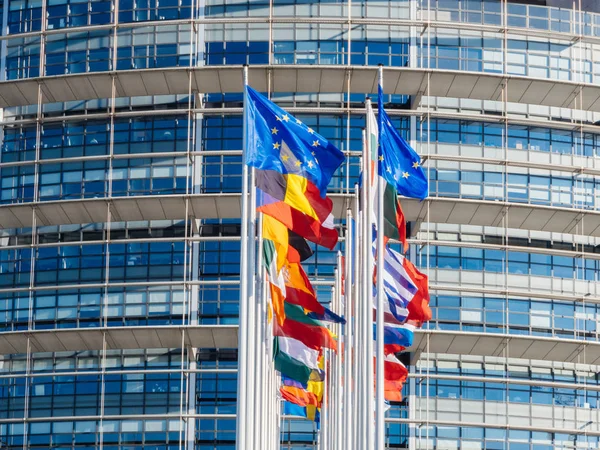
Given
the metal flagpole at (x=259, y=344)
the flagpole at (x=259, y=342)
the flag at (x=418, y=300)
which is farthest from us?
the flag at (x=418, y=300)

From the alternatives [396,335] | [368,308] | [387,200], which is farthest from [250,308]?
[396,335]

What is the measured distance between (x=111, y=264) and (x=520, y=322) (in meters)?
16.1

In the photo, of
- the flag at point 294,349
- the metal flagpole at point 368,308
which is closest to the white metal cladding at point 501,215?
the flag at point 294,349

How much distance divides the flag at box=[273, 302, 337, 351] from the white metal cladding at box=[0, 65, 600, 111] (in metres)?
23.0

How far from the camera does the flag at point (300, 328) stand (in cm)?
3150

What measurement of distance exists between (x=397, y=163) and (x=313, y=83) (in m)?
26.5

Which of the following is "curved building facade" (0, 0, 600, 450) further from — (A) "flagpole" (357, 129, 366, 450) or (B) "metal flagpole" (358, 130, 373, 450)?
(B) "metal flagpole" (358, 130, 373, 450)

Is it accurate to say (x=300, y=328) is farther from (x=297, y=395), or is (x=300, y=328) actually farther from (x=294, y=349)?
(x=297, y=395)

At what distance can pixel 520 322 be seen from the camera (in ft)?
179

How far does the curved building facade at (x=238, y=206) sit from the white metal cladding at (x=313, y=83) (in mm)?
95

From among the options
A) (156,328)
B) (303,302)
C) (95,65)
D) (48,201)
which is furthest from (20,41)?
(303,302)

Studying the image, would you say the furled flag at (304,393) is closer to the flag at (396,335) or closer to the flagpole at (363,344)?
the flag at (396,335)

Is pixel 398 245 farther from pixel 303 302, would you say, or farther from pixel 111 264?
pixel 303 302

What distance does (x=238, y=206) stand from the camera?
A: 53750 millimetres
